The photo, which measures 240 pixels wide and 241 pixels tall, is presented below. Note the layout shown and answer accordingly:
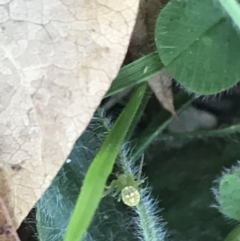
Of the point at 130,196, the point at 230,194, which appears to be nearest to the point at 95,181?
the point at 130,196

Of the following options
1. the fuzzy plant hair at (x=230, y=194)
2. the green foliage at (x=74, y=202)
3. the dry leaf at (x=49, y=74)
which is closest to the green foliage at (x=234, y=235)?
the fuzzy plant hair at (x=230, y=194)

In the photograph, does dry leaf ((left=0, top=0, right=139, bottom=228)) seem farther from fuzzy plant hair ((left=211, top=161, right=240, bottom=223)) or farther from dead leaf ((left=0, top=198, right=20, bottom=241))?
fuzzy plant hair ((left=211, top=161, right=240, bottom=223))

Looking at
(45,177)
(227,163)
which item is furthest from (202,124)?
(45,177)

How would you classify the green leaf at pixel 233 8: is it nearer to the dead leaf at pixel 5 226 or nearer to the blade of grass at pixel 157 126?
the blade of grass at pixel 157 126

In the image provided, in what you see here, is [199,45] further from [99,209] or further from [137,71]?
[99,209]

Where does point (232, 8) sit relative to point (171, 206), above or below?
above

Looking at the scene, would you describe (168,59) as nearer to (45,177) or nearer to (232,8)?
(232,8)

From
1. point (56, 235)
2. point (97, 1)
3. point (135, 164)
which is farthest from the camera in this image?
point (135, 164)
